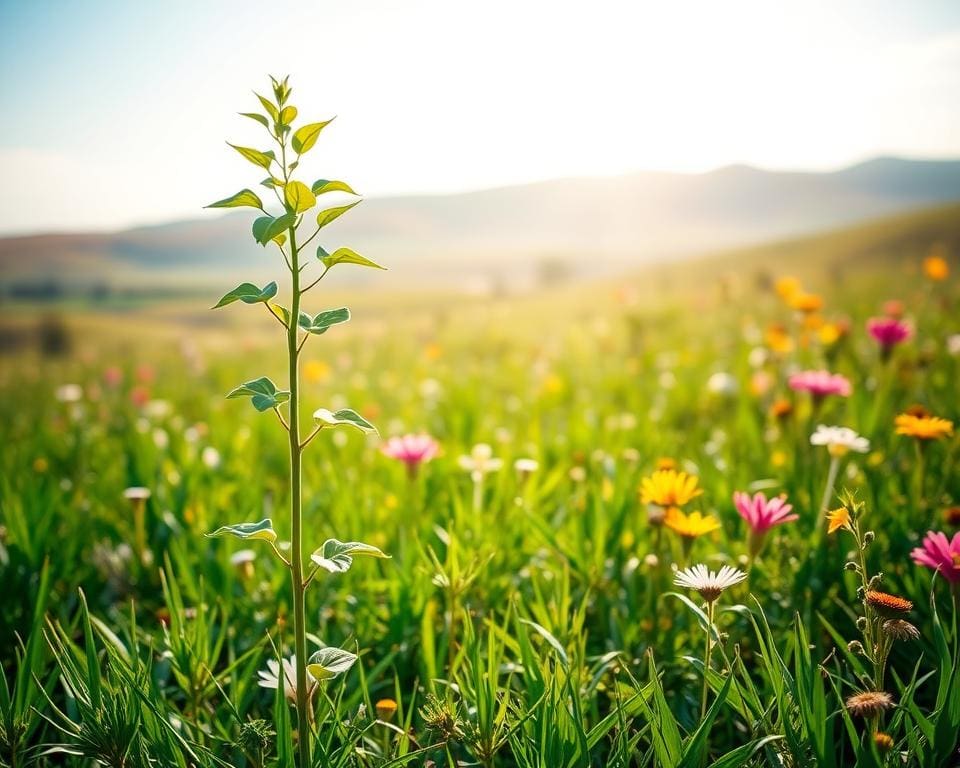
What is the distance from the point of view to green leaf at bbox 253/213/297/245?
2.48ft

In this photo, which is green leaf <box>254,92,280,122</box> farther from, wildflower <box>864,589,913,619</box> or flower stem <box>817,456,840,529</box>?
flower stem <box>817,456,840,529</box>

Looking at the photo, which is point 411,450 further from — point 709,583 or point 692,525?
point 709,583

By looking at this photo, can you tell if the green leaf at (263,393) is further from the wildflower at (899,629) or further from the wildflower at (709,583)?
the wildflower at (899,629)

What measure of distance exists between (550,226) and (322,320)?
6161 inches

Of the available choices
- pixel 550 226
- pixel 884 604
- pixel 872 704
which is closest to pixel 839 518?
pixel 884 604

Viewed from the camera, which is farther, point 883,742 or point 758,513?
point 758,513

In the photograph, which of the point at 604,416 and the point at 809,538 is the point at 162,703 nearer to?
the point at 809,538

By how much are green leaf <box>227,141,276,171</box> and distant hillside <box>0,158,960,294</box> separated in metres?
87.0

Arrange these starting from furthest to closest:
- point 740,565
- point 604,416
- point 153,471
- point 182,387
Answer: point 182,387
point 604,416
point 153,471
point 740,565

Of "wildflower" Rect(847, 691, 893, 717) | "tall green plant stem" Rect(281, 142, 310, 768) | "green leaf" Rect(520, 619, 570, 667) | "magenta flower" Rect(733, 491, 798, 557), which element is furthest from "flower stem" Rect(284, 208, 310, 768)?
"magenta flower" Rect(733, 491, 798, 557)

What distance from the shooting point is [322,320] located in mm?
864

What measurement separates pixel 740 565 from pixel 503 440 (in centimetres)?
121

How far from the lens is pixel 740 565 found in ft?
5.14

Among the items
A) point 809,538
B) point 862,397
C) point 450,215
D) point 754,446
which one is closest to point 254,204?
point 809,538
